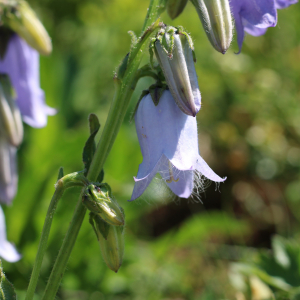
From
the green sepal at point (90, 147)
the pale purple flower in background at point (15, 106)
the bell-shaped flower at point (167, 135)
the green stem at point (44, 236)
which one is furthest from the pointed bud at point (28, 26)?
the green stem at point (44, 236)

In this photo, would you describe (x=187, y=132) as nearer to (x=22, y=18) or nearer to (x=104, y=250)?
(x=104, y=250)

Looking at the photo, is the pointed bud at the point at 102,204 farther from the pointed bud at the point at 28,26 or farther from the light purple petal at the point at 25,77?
the light purple petal at the point at 25,77

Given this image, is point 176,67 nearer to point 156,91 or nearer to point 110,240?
point 156,91

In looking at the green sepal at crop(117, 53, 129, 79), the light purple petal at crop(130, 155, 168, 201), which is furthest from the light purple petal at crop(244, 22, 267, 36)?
the light purple petal at crop(130, 155, 168, 201)

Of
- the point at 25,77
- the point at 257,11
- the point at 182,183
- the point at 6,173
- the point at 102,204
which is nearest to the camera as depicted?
the point at 102,204

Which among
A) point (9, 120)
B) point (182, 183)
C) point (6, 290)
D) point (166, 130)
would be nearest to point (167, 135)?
point (166, 130)

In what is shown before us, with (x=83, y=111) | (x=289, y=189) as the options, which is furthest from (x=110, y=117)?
(x=289, y=189)
